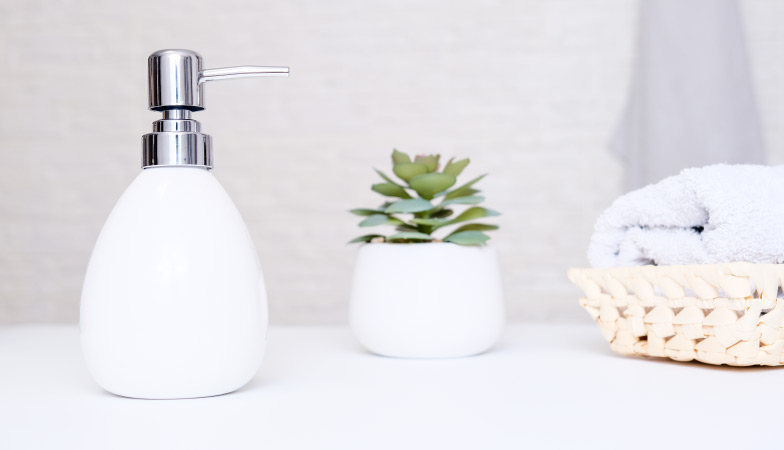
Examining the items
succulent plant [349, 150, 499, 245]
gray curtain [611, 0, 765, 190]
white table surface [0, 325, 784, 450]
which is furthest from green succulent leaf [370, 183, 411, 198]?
gray curtain [611, 0, 765, 190]

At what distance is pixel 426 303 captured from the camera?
0.64m

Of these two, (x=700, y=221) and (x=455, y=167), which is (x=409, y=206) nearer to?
(x=455, y=167)

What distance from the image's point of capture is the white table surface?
0.36 meters

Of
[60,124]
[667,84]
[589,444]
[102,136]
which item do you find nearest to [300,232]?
[102,136]

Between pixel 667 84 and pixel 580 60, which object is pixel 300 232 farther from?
pixel 667 84

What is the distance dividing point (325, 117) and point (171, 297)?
4.60ft

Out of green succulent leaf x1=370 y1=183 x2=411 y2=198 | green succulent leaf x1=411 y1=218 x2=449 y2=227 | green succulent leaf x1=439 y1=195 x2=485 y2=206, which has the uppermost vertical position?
green succulent leaf x1=370 y1=183 x2=411 y2=198

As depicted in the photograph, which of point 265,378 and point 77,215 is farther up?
point 77,215

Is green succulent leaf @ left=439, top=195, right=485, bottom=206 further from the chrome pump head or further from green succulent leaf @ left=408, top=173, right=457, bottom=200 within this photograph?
the chrome pump head

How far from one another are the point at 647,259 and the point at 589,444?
0.32 meters

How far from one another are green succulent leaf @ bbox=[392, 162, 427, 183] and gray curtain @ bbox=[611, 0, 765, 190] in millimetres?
1036

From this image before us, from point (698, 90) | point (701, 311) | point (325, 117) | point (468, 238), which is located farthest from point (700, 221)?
point (325, 117)

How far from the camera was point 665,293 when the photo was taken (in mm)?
560

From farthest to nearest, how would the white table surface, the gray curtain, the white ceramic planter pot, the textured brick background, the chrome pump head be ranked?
the textured brick background → the gray curtain → the white ceramic planter pot → the chrome pump head → the white table surface
